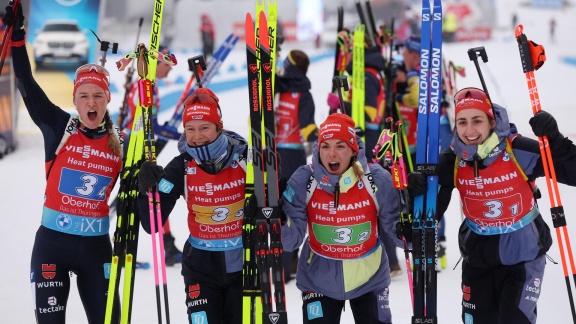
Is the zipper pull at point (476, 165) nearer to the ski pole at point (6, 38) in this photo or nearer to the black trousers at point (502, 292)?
the black trousers at point (502, 292)

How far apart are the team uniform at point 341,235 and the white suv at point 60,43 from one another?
8880mm

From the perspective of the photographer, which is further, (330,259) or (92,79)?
(92,79)

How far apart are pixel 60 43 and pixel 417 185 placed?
976cm

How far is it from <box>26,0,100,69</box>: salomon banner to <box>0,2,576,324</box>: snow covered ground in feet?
4.64

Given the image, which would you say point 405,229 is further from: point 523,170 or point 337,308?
point 523,170

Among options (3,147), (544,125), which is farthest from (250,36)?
(3,147)

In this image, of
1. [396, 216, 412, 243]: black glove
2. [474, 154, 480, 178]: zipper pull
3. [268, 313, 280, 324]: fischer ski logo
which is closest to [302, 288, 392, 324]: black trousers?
[268, 313, 280, 324]: fischer ski logo

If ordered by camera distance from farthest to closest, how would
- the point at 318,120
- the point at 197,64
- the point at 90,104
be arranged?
the point at 318,120
the point at 197,64
the point at 90,104

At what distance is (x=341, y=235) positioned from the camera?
4176 mm

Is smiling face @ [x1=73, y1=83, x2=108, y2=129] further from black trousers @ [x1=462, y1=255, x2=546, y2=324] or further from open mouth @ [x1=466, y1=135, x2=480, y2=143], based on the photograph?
black trousers @ [x1=462, y1=255, x2=546, y2=324]

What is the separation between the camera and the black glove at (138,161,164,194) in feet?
13.3

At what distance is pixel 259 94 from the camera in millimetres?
4266

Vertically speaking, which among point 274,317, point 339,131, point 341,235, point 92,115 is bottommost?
point 274,317

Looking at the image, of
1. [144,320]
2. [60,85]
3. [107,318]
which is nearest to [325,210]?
[107,318]
